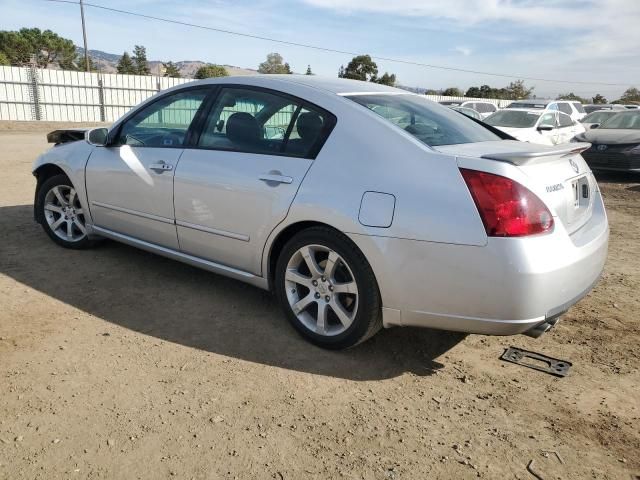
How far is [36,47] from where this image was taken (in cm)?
6206

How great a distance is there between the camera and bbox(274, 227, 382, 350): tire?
306 cm

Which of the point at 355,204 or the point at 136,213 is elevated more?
the point at 355,204

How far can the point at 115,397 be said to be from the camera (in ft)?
9.07

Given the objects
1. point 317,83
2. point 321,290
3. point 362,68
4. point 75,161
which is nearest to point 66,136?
point 75,161

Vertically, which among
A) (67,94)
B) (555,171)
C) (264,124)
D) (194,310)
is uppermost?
(264,124)

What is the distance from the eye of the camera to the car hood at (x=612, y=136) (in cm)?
1106

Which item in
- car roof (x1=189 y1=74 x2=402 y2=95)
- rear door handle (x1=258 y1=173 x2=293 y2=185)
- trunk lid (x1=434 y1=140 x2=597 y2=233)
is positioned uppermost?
car roof (x1=189 y1=74 x2=402 y2=95)

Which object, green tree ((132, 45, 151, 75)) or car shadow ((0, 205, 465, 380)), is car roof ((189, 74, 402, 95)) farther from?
green tree ((132, 45, 151, 75))

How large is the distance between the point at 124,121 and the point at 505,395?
11.6ft

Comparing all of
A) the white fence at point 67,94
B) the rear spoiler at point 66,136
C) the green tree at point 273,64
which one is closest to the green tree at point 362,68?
the green tree at point 273,64

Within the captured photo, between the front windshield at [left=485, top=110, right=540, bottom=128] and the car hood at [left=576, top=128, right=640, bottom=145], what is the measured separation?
1359 mm

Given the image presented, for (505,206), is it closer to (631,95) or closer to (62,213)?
(62,213)

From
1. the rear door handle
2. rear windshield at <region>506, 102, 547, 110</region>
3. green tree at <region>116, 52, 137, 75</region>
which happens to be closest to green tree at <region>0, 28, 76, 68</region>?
green tree at <region>116, 52, 137, 75</region>

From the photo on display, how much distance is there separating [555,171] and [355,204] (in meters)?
1.11
